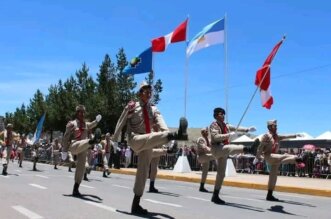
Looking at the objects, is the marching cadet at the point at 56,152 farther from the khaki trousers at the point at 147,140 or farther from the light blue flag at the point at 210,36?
the khaki trousers at the point at 147,140

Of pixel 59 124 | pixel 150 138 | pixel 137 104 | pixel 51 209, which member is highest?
pixel 59 124

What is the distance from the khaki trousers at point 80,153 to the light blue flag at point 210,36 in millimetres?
15290

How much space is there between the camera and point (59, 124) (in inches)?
2260

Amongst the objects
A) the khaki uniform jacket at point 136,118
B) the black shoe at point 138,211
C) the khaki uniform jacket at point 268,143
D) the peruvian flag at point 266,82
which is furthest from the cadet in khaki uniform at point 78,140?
the peruvian flag at point 266,82

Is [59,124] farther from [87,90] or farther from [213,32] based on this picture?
[213,32]

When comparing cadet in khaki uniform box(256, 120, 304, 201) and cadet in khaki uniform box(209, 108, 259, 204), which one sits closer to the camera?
cadet in khaki uniform box(209, 108, 259, 204)

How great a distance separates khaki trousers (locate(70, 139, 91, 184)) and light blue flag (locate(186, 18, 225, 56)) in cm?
1529

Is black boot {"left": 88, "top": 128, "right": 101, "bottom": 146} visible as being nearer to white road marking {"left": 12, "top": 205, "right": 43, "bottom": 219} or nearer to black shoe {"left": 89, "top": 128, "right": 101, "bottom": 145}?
black shoe {"left": 89, "top": 128, "right": 101, "bottom": 145}

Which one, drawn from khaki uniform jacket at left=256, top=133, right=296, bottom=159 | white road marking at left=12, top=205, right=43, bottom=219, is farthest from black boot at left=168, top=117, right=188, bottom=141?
khaki uniform jacket at left=256, top=133, right=296, bottom=159

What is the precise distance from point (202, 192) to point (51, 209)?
6.78 m

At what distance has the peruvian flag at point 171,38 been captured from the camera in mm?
27891

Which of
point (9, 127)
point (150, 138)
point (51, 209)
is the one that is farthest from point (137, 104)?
point (9, 127)

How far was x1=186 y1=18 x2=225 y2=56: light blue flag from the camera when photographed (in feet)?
84.3

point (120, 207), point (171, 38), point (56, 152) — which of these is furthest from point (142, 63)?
point (120, 207)
